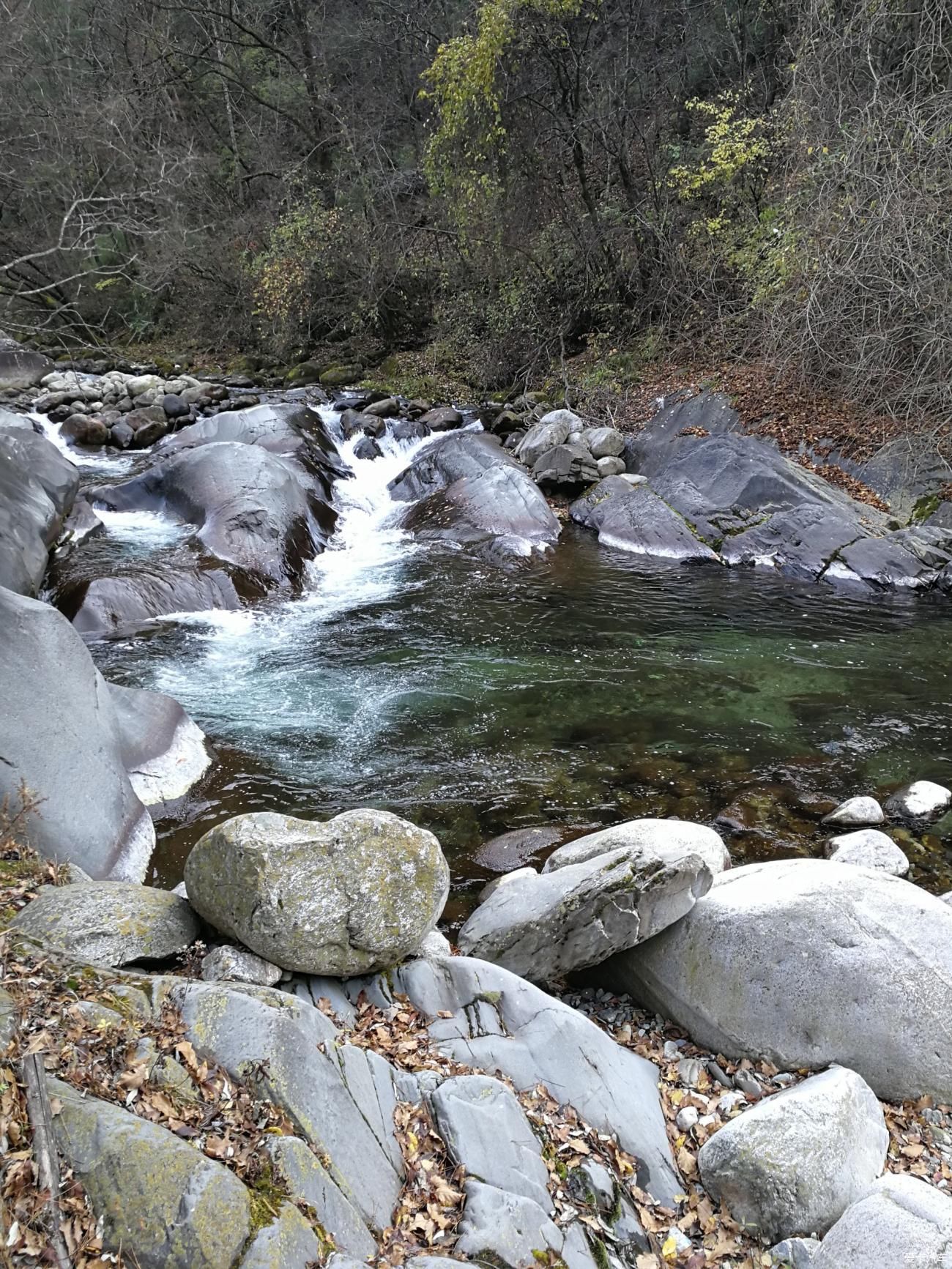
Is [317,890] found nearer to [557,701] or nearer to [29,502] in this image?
[557,701]

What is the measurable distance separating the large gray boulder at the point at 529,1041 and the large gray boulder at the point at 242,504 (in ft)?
23.0

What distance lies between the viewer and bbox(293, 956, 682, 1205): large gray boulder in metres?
3.42

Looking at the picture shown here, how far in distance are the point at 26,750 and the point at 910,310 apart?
11.9 m

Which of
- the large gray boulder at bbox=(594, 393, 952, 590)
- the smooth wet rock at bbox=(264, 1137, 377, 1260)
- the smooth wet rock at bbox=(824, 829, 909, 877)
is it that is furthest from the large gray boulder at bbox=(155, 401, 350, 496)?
the smooth wet rock at bbox=(264, 1137, 377, 1260)

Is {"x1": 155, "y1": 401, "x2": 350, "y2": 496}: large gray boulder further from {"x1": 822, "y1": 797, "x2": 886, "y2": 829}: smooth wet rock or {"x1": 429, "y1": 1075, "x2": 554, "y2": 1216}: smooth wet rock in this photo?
{"x1": 429, "y1": 1075, "x2": 554, "y2": 1216}: smooth wet rock

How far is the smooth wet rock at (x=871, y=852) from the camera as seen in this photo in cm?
528

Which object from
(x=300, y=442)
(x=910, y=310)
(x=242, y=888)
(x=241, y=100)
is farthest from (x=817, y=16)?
(x=241, y=100)

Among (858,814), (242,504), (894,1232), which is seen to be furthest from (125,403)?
(894,1232)

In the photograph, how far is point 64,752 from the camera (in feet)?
17.0

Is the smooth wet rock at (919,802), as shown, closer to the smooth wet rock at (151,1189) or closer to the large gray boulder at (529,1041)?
the large gray boulder at (529,1041)

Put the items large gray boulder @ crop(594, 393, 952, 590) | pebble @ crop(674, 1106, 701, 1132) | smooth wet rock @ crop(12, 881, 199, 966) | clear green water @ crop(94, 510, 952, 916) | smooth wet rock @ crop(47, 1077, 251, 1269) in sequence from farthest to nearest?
large gray boulder @ crop(594, 393, 952, 590) < clear green water @ crop(94, 510, 952, 916) < pebble @ crop(674, 1106, 701, 1132) < smooth wet rock @ crop(12, 881, 199, 966) < smooth wet rock @ crop(47, 1077, 251, 1269)

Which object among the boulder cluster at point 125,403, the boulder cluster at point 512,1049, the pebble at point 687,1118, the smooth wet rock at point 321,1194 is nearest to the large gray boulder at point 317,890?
the boulder cluster at point 512,1049

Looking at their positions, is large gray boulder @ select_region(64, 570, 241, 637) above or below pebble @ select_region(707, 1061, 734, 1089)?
above

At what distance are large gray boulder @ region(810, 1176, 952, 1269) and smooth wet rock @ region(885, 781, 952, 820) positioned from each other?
132 inches
